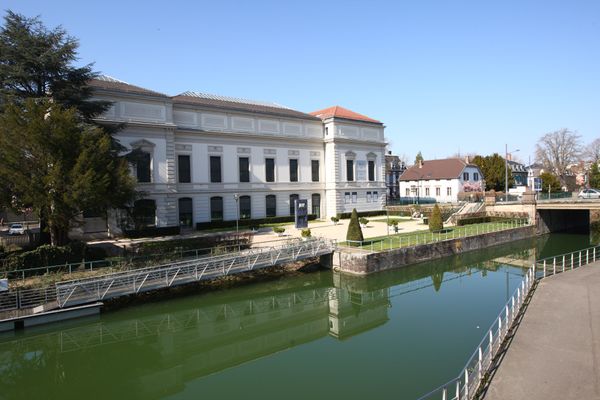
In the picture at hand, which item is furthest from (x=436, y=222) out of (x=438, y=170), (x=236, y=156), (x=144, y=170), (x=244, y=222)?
(x=438, y=170)

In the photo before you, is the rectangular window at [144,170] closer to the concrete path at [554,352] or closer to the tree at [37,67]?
the tree at [37,67]

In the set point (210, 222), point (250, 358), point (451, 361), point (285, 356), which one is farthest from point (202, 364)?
point (210, 222)

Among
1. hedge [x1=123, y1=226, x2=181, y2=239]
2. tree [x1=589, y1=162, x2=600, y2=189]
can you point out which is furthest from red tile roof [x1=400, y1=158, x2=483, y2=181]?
hedge [x1=123, y1=226, x2=181, y2=239]

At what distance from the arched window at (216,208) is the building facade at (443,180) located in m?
30.8

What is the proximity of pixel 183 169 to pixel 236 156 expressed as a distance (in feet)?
15.2

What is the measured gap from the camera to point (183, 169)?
99.4ft

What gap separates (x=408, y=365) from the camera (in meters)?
10.2

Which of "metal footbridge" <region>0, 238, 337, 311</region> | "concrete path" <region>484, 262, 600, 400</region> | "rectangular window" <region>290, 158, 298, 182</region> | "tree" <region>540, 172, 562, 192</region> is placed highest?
"rectangular window" <region>290, 158, 298, 182</region>

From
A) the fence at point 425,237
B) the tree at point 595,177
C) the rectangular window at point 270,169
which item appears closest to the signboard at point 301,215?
the fence at point 425,237

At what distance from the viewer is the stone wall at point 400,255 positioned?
A: 20.0 m

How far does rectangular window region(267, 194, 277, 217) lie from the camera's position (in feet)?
113

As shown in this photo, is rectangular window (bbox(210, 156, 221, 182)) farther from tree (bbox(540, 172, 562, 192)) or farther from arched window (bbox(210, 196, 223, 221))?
tree (bbox(540, 172, 562, 192))

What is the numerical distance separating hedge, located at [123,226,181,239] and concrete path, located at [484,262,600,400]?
72.2 feet

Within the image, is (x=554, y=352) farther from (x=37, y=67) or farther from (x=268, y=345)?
(x=37, y=67)
